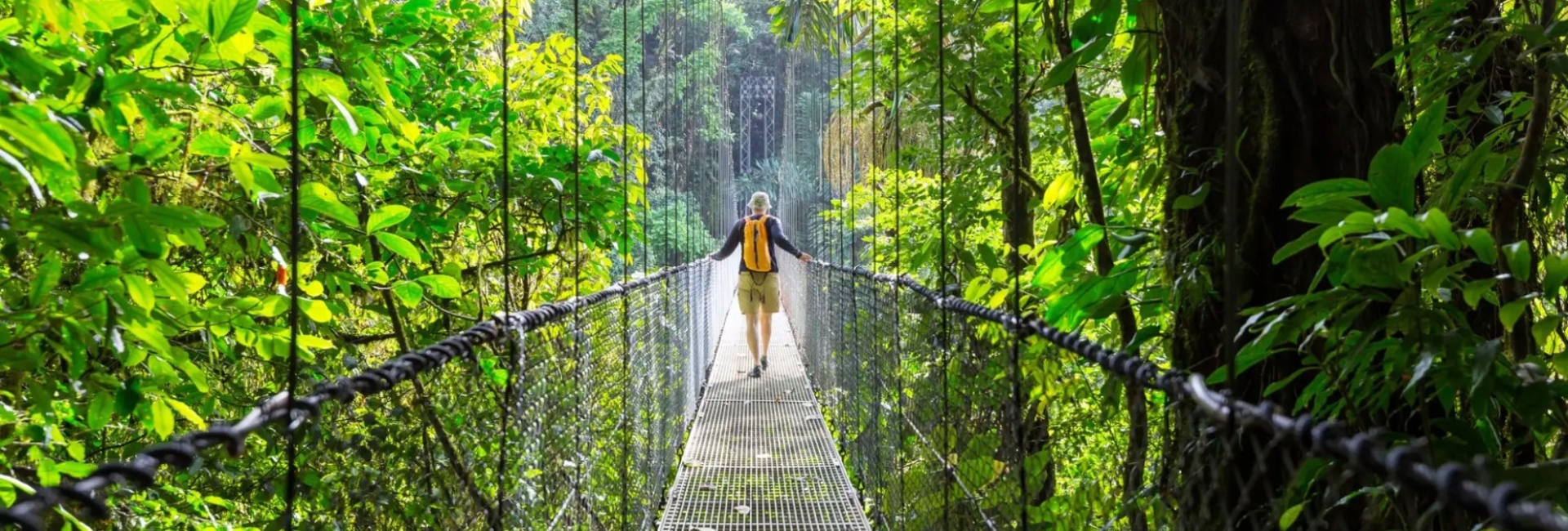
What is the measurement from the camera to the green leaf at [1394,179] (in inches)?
26.2

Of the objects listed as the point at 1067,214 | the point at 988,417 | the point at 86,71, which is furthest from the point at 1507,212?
the point at 86,71

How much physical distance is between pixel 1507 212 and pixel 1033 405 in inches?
43.8

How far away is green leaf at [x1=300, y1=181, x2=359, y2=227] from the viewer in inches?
40.5

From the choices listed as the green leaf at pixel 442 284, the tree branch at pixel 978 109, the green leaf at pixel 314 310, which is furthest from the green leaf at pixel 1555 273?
the tree branch at pixel 978 109

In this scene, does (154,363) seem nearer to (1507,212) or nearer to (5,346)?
(5,346)

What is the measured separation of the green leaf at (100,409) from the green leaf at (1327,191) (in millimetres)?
1059

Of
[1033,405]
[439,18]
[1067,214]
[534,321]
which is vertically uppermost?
[439,18]

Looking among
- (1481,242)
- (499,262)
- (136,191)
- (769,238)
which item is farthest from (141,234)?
(769,238)

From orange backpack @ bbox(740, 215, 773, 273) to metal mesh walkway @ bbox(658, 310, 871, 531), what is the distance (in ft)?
1.92

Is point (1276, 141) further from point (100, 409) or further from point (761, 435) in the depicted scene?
point (761, 435)

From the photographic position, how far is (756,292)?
18.3 feet

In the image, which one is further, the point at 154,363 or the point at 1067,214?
the point at 1067,214

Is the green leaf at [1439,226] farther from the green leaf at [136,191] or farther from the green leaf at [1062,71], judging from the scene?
the green leaf at [136,191]

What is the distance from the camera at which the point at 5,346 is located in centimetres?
95
